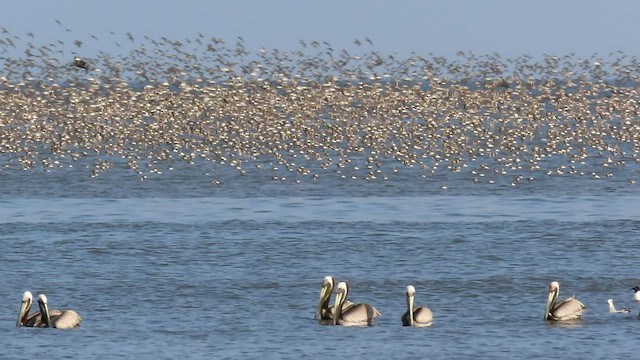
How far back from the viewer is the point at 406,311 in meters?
19.9

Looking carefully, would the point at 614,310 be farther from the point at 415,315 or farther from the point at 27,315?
the point at 27,315

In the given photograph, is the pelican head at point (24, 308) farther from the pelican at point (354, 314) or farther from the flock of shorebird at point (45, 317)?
the pelican at point (354, 314)

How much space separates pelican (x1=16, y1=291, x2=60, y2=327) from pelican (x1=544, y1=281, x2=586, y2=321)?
5.52m

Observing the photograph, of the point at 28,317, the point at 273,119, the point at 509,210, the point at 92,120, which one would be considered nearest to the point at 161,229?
the point at 509,210

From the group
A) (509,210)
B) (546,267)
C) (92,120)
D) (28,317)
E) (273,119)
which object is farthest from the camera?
(92,120)

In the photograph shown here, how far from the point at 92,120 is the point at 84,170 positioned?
8.67 metres

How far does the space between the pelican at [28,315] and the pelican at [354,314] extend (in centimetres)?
314

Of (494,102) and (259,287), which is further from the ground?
(494,102)

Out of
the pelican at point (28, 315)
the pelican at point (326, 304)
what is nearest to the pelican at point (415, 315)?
the pelican at point (326, 304)

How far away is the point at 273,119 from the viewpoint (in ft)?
142

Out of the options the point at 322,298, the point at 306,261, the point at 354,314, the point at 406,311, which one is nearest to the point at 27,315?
the point at 322,298

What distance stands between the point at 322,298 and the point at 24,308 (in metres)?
3.44

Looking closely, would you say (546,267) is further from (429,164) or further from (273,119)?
(273,119)

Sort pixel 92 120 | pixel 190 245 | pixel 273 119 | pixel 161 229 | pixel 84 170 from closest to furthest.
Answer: pixel 190 245, pixel 161 229, pixel 84 170, pixel 273 119, pixel 92 120
